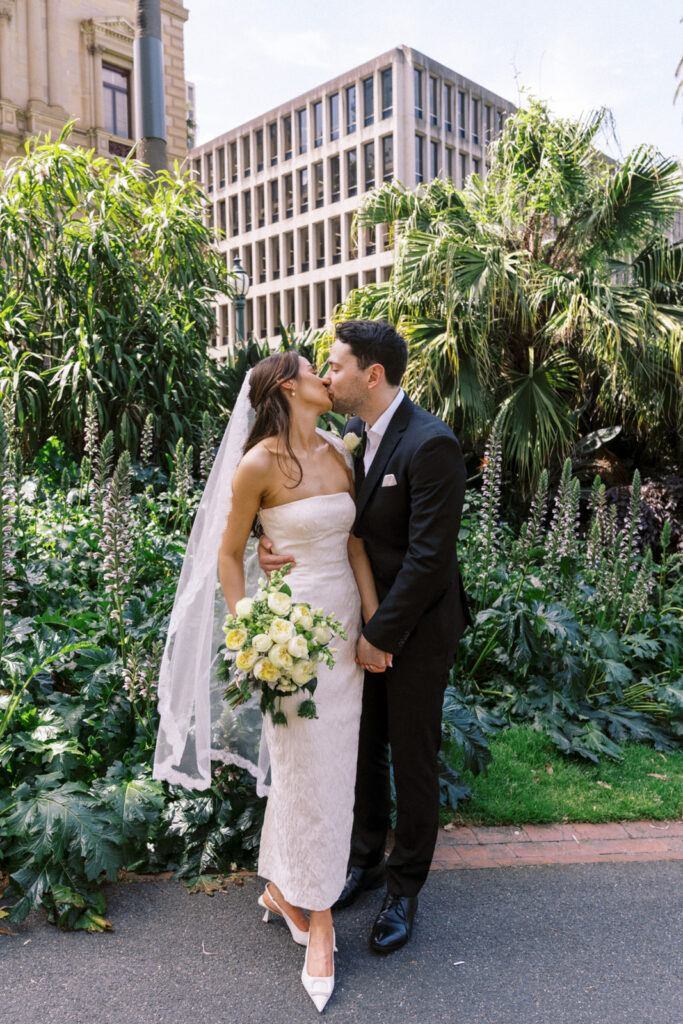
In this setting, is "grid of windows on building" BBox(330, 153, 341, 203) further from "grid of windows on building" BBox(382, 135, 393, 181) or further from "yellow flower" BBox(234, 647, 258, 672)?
"yellow flower" BBox(234, 647, 258, 672)

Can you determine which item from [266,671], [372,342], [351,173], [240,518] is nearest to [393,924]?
[266,671]

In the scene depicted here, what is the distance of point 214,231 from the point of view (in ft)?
28.6

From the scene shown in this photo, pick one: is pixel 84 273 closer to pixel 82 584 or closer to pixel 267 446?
pixel 82 584

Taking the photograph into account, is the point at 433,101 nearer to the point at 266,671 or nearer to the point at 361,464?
the point at 361,464

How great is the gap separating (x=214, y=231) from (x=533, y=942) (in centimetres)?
762

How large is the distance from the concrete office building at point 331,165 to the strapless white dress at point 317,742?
44.9m

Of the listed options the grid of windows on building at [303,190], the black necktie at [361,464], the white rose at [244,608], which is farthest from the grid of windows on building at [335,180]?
the white rose at [244,608]

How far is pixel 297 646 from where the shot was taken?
8.29 feet

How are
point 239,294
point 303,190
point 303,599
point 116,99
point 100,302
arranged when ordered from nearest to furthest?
point 303,599
point 100,302
point 239,294
point 116,99
point 303,190

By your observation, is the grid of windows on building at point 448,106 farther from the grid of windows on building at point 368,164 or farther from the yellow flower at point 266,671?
the yellow flower at point 266,671

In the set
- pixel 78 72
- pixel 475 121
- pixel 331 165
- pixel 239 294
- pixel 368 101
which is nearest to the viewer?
pixel 239 294

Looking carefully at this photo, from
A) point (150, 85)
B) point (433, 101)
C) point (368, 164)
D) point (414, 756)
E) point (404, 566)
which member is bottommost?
point (414, 756)

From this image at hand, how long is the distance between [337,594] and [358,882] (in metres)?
1.20

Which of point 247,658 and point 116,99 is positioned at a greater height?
point 116,99
